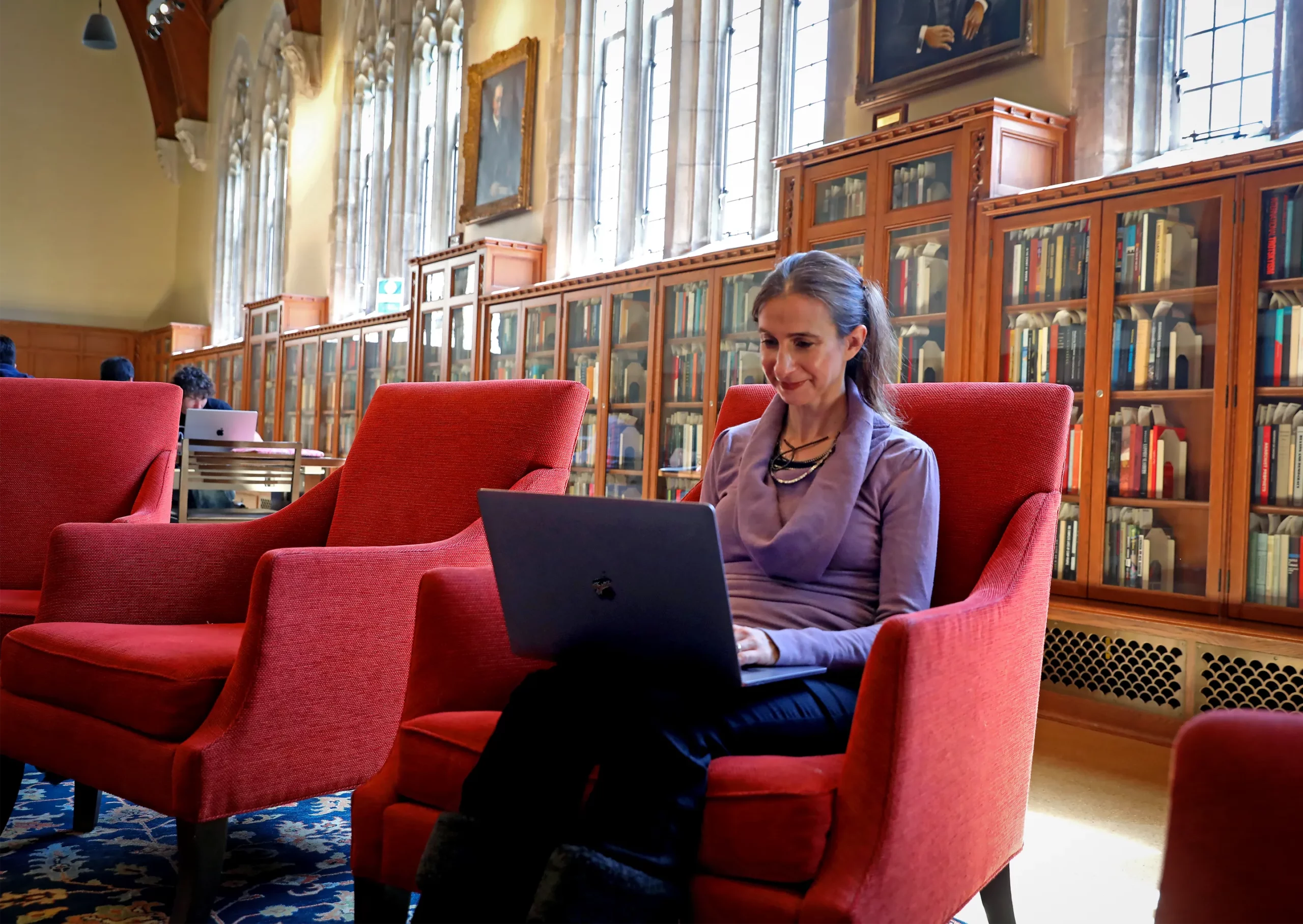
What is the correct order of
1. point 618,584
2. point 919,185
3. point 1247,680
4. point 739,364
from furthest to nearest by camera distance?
point 739,364, point 919,185, point 1247,680, point 618,584

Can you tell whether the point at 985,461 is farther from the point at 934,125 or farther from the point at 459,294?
the point at 459,294

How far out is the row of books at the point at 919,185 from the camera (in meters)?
4.52

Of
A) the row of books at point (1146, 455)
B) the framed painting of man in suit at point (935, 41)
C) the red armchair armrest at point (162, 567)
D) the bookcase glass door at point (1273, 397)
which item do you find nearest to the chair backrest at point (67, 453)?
the red armchair armrest at point (162, 567)

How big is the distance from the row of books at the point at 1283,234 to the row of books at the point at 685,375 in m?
2.84

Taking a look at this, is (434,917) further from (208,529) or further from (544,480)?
(208,529)

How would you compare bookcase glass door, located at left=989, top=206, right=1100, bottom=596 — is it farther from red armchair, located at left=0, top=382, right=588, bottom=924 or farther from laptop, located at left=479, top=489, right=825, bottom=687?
laptop, located at left=479, top=489, right=825, bottom=687

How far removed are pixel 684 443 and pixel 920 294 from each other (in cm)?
179

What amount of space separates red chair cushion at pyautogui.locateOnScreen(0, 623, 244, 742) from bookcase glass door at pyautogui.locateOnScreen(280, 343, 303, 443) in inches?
354

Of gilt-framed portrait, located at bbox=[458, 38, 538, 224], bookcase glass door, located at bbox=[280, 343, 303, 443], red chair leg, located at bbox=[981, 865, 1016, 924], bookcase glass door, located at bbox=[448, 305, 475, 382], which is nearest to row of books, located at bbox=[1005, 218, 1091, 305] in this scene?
red chair leg, located at bbox=[981, 865, 1016, 924]

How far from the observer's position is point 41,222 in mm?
15438

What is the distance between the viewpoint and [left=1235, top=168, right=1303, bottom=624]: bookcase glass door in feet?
11.5

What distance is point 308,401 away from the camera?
35.5 ft

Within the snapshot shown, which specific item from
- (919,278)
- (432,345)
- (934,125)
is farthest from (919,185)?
(432,345)

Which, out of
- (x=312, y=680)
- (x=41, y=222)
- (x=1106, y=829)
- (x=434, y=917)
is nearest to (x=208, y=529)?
(x=312, y=680)
